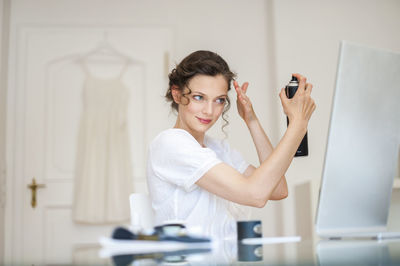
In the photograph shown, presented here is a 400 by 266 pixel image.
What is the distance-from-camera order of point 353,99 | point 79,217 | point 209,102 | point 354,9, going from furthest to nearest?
point 354,9, point 79,217, point 209,102, point 353,99

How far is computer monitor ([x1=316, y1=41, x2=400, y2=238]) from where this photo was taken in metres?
1.00

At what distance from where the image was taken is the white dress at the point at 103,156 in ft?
10.3

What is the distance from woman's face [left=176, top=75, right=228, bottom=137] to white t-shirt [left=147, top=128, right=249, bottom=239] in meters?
0.09

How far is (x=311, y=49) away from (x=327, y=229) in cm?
244

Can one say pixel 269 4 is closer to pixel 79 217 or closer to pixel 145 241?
pixel 79 217

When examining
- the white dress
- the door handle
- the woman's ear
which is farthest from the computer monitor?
the door handle

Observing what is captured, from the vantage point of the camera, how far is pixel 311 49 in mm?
3305

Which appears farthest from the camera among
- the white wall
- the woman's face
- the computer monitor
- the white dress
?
the white wall

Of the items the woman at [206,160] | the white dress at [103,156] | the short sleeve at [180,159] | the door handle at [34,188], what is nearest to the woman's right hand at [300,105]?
the woman at [206,160]

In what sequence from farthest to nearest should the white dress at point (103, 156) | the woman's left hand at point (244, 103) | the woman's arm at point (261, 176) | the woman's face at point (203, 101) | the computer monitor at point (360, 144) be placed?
the white dress at point (103, 156), the woman's left hand at point (244, 103), the woman's face at point (203, 101), the woman's arm at point (261, 176), the computer monitor at point (360, 144)

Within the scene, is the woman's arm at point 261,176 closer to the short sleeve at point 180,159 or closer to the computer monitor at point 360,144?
the short sleeve at point 180,159

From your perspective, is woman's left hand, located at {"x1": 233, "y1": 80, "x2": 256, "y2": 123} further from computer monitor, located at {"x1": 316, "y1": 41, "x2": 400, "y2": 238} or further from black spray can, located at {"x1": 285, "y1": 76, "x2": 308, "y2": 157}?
computer monitor, located at {"x1": 316, "y1": 41, "x2": 400, "y2": 238}

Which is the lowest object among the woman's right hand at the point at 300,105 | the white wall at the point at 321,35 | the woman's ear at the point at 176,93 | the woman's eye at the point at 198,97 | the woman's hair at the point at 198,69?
the woman's right hand at the point at 300,105

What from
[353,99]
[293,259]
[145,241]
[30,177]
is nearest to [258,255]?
[293,259]
